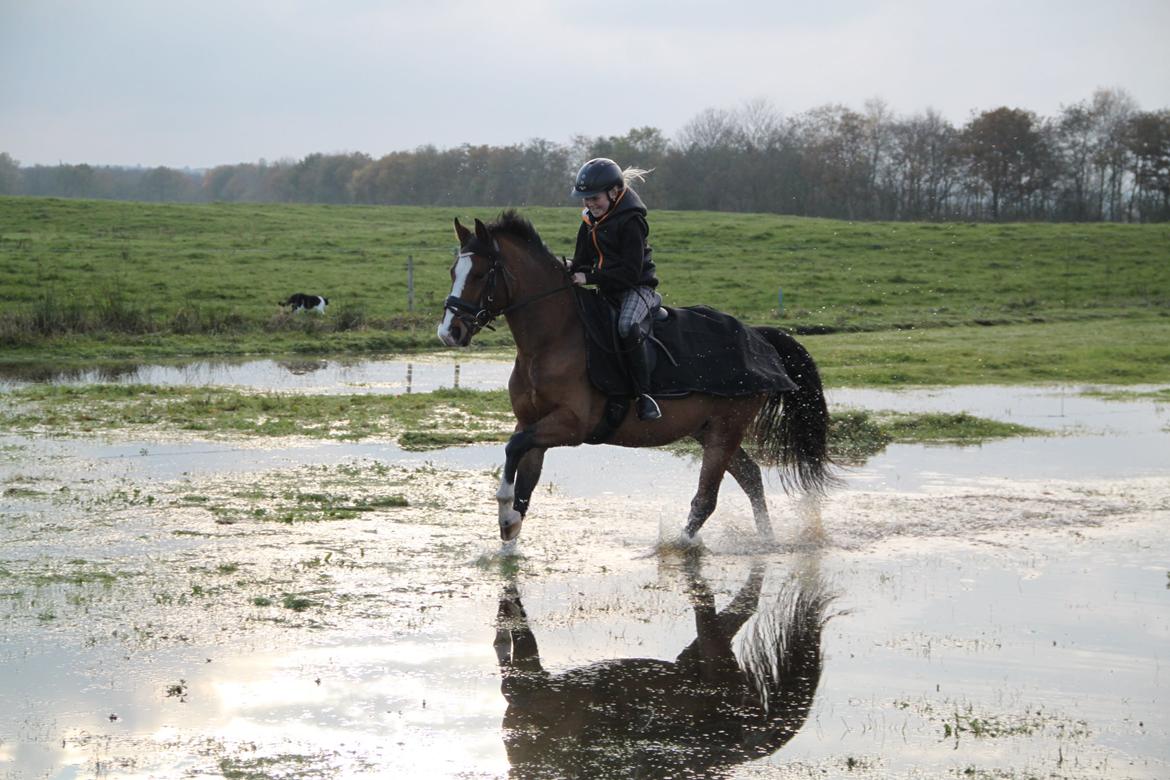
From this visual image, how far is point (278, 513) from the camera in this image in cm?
1006

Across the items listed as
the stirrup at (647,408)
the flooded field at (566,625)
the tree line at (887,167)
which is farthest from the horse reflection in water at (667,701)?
the tree line at (887,167)

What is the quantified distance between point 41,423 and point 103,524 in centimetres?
557

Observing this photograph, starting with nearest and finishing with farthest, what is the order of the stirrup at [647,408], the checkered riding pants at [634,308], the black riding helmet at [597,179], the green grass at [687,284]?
the black riding helmet at [597,179] < the checkered riding pants at [634,308] < the stirrup at [647,408] < the green grass at [687,284]

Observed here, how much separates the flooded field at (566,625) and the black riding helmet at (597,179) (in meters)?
2.68

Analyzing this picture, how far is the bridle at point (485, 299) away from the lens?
841cm

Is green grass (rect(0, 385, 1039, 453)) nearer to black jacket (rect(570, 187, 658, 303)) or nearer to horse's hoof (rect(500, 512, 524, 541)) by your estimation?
horse's hoof (rect(500, 512, 524, 541))

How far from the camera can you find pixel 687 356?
31.4 feet

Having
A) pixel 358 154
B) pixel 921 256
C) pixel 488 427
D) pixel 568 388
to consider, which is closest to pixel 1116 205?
pixel 921 256

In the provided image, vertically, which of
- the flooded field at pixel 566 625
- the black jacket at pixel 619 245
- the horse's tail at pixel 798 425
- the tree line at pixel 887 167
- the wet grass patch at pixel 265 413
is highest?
the tree line at pixel 887 167

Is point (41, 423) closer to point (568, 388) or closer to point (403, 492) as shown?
point (403, 492)

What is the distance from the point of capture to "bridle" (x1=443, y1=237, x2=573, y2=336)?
8414 mm

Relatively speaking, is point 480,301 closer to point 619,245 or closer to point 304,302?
point 619,245

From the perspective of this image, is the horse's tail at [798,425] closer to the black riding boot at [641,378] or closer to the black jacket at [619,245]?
the black riding boot at [641,378]

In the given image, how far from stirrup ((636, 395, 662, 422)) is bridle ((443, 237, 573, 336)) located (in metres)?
1.09
